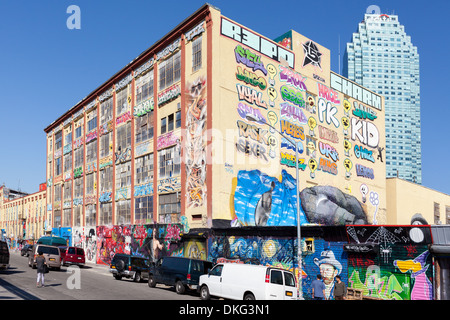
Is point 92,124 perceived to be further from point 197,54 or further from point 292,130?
point 292,130

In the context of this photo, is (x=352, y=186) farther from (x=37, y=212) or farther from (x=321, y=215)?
(x=37, y=212)

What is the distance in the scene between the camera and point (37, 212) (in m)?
80.7

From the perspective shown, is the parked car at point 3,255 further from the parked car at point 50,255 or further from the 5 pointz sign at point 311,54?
the 5 pointz sign at point 311,54

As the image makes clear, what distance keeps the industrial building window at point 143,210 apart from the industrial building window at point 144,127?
18.9 feet

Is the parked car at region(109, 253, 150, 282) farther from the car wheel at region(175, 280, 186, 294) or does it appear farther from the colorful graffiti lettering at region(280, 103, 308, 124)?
the colorful graffiti lettering at region(280, 103, 308, 124)

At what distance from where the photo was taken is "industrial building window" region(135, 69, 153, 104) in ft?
143

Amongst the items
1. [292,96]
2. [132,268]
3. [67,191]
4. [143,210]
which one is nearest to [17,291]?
[132,268]

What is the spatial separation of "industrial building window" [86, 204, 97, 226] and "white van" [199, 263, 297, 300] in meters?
33.8

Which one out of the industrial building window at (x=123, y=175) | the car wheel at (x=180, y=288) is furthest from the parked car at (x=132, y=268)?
the industrial building window at (x=123, y=175)

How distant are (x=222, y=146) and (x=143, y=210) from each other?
40.1 ft

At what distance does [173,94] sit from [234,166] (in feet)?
28.9

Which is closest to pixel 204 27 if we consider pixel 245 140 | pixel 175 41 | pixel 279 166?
pixel 175 41

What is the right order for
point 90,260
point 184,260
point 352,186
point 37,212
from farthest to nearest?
point 37,212 → point 90,260 → point 352,186 → point 184,260

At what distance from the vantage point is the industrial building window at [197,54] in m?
36.5
